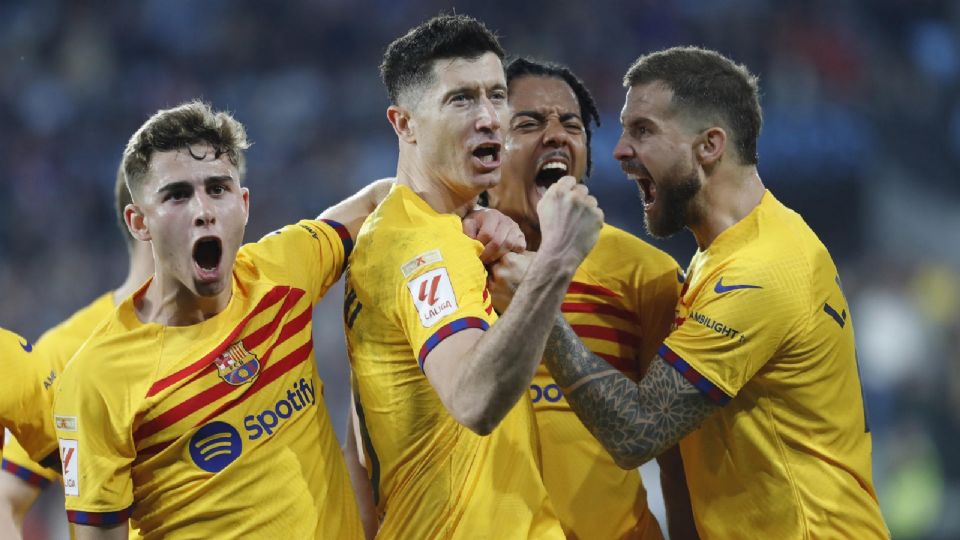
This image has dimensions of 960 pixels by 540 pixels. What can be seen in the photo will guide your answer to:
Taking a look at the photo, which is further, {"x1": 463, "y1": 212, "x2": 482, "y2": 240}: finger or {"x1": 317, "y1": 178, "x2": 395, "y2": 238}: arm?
{"x1": 317, "y1": 178, "x2": 395, "y2": 238}: arm

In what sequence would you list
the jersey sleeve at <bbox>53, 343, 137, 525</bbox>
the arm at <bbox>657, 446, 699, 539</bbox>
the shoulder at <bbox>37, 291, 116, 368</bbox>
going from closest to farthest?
the jersey sleeve at <bbox>53, 343, 137, 525</bbox> → the arm at <bbox>657, 446, 699, 539</bbox> → the shoulder at <bbox>37, 291, 116, 368</bbox>

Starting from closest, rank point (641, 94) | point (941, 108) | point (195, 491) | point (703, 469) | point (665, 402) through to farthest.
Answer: point (195, 491)
point (665, 402)
point (703, 469)
point (641, 94)
point (941, 108)

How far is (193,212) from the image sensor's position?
3.45m

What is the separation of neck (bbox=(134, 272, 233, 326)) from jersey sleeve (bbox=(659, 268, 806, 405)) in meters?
1.36

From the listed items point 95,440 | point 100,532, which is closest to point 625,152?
point 95,440

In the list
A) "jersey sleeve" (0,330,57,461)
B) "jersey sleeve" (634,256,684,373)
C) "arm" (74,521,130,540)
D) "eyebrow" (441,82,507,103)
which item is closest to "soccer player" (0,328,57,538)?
"jersey sleeve" (0,330,57,461)

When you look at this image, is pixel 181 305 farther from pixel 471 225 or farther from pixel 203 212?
pixel 471 225

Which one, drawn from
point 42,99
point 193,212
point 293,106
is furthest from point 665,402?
point 42,99

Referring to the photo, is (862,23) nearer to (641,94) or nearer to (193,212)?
(641,94)

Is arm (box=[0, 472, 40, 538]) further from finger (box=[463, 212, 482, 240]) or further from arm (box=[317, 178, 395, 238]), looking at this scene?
finger (box=[463, 212, 482, 240])

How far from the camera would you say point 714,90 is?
4078mm

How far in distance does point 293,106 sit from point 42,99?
9.43 ft

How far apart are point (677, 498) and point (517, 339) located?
5.41ft

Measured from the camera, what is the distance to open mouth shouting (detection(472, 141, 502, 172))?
365 centimetres
